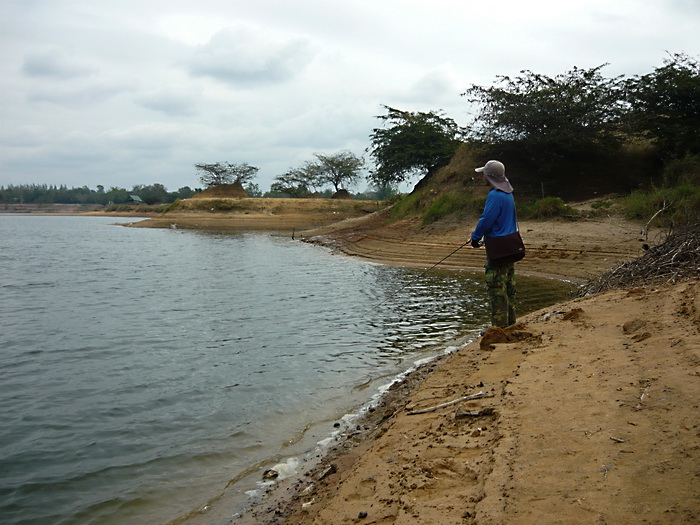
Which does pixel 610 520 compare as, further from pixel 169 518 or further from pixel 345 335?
pixel 345 335

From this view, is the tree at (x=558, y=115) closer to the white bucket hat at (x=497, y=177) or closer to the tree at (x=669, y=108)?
the tree at (x=669, y=108)

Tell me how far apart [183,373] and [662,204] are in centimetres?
1423

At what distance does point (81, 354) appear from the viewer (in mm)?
8195

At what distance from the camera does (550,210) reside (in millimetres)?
19156

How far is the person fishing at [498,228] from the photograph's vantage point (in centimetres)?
639

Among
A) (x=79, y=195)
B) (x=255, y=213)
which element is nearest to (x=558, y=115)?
(x=255, y=213)

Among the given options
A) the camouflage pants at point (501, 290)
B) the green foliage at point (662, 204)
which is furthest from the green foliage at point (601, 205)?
the camouflage pants at point (501, 290)

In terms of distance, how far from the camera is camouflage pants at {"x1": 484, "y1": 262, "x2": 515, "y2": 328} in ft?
21.5

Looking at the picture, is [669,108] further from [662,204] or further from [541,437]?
[541,437]

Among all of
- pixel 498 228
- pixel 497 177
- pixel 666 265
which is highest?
pixel 497 177

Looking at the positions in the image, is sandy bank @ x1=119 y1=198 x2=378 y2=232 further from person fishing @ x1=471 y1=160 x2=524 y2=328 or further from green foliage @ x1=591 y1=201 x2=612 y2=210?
person fishing @ x1=471 y1=160 x2=524 y2=328

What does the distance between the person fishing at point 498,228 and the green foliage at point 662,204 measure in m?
9.64

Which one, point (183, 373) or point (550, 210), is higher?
point (550, 210)

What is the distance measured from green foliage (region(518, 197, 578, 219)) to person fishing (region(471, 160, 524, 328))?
13034mm
